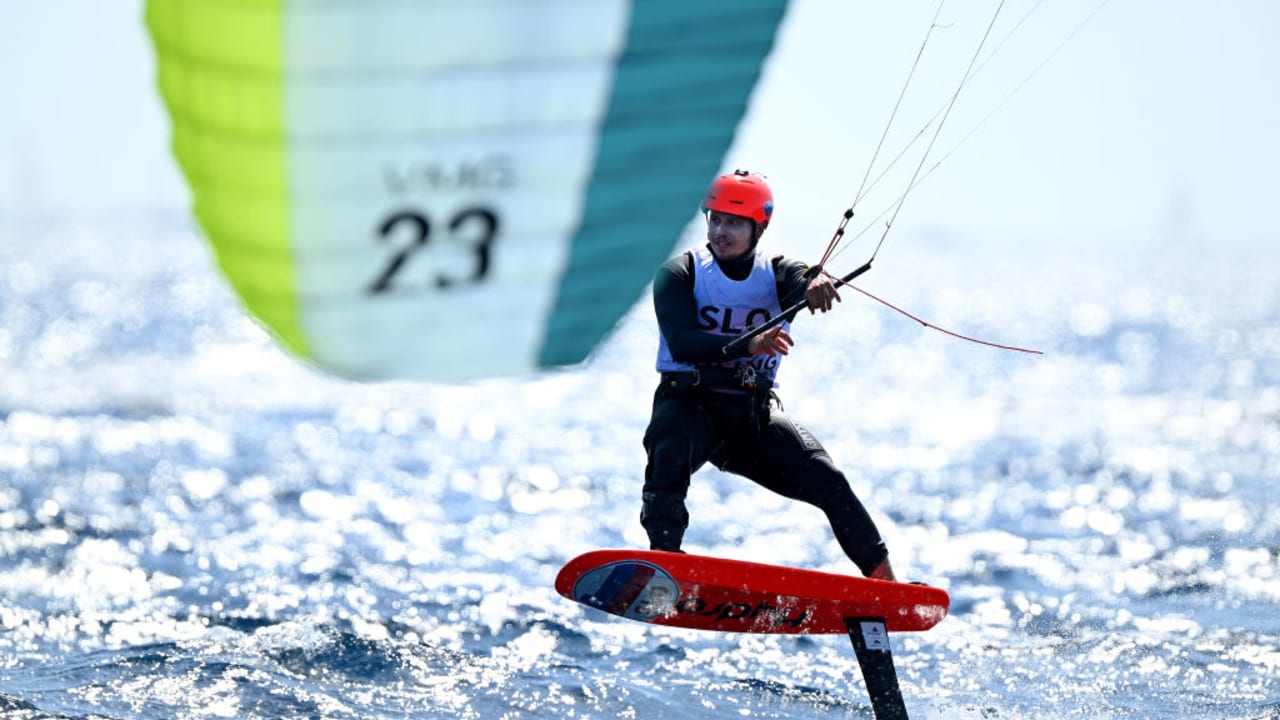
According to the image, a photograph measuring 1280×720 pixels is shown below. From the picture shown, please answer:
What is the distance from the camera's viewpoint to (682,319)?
263 inches

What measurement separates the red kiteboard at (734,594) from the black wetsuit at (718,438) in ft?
0.58

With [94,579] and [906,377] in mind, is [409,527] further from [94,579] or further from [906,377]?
[906,377]

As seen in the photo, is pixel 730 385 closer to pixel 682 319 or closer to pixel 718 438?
pixel 718 438

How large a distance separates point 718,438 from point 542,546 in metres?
7.10

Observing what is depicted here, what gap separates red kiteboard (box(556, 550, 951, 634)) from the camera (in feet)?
21.8

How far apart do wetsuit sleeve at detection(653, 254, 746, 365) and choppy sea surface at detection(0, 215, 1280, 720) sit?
1617mm

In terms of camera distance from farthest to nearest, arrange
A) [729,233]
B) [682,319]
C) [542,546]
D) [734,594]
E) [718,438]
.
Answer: [542,546], [718,438], [734,594], [682,319], [729,233]

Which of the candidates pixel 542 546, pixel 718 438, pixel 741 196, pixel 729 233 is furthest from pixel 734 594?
pixel 542 546

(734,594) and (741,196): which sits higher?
(741,196)

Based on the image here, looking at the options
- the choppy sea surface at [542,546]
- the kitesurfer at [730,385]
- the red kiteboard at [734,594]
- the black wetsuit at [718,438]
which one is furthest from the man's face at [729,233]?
the choppy sea surface at [542,546]

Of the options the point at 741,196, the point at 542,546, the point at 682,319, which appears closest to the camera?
the point at 741,196

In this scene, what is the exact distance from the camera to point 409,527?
1471 centimetres

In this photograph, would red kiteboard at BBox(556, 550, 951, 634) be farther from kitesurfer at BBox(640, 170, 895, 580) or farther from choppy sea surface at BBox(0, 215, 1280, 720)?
choppy sea surface at BBox(0, 215, 1280, 720)

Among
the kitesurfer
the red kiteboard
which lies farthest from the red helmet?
the red kiteboard
